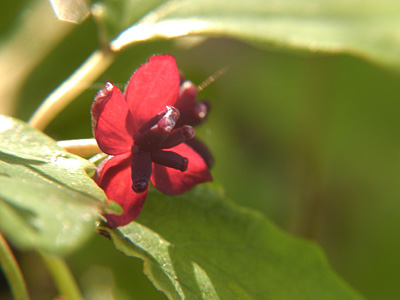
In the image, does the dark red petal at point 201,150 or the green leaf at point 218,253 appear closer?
the green leaf at point 218,253

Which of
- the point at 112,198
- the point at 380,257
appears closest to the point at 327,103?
the point at 380,257

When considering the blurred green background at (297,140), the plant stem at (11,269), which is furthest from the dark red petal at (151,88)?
the blurred green background at (297,140)

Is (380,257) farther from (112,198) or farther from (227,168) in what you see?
(112,198)

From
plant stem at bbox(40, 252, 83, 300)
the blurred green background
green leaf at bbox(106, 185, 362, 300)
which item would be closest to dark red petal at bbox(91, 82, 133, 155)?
green leaf at bbox(106, 185, 362, 300)

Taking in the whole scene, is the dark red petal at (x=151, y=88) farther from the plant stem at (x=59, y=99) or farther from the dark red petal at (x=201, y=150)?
the plant stem at (x=59, y=99)

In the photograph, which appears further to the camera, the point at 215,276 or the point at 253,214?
the point at 253,214

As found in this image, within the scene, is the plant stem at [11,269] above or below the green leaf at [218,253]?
below

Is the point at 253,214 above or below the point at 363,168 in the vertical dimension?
below
